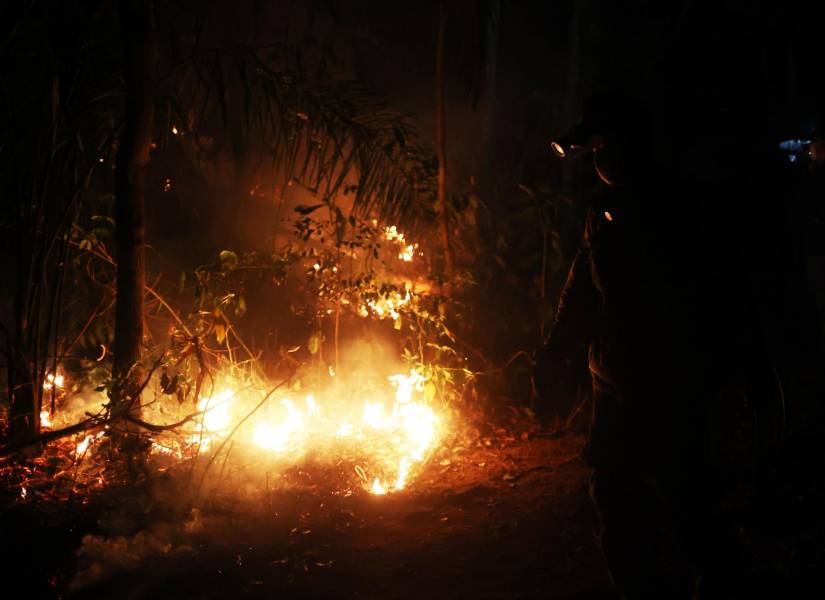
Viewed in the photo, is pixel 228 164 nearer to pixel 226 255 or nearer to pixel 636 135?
pixel 226 255

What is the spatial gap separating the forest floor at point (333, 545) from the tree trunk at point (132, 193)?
934 mm

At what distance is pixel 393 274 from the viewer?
7281mm

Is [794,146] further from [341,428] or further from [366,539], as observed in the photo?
[366,539]

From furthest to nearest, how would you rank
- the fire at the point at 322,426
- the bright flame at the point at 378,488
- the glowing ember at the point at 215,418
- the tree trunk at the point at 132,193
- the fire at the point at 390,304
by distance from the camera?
the fire at the point at 390,304, the glowing ember at the point at 215,418, the fire at the point at 322,426, the bright flame at the point at 378,488, the tree trunk at the point at 132,193

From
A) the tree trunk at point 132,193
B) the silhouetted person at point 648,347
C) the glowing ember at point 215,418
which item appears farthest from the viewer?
the glowing ember at point 215,418

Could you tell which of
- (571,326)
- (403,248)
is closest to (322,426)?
(403,248)

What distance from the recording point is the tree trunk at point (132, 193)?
14.7ft

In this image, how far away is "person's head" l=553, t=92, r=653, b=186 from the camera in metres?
2.69

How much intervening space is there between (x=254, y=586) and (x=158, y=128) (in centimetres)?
381

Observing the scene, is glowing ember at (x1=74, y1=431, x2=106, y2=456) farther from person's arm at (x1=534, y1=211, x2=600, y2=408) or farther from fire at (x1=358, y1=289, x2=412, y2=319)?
person's arm at (x1=534, y1=211, x2=600, y2=408)

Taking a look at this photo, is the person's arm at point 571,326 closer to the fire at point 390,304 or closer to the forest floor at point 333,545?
the forest floor at point 333,545

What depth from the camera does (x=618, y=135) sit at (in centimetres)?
269

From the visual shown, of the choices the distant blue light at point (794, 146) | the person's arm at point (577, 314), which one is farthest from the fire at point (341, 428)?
the distant blue light at point (794, 146)

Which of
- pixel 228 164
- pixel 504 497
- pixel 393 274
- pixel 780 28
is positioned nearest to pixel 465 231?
pixel 393 274
